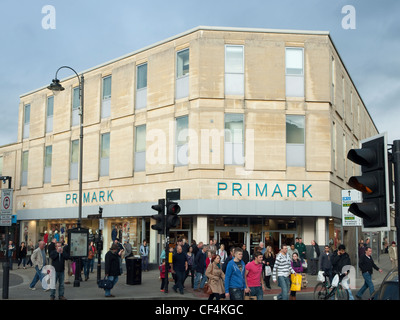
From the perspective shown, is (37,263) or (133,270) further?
(133,270)

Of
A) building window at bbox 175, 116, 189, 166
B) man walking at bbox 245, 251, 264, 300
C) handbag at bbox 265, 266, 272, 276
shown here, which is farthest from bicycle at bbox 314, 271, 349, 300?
building window at bbox 175, 116, 189, 166

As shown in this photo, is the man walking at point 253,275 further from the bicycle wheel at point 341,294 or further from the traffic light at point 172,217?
the traffic light at point 172,217

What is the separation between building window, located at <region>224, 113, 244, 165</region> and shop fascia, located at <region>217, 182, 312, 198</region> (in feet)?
4.05

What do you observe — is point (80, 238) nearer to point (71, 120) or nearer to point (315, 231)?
point (315, 231)

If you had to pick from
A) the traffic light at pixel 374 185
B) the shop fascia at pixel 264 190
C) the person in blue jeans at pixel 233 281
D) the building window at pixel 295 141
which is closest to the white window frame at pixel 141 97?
the shop fascia at pixel 264 190

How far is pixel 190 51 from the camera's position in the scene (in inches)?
1122

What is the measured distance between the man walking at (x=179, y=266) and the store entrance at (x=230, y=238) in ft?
31.3

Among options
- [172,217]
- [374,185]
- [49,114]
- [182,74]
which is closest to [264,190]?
[182,74]

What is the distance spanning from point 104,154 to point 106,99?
138 inches

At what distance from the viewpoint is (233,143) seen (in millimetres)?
27547

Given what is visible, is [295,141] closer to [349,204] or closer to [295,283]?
[349,204]

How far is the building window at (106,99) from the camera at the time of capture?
33125mm

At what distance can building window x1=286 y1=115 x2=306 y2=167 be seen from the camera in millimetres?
27797
